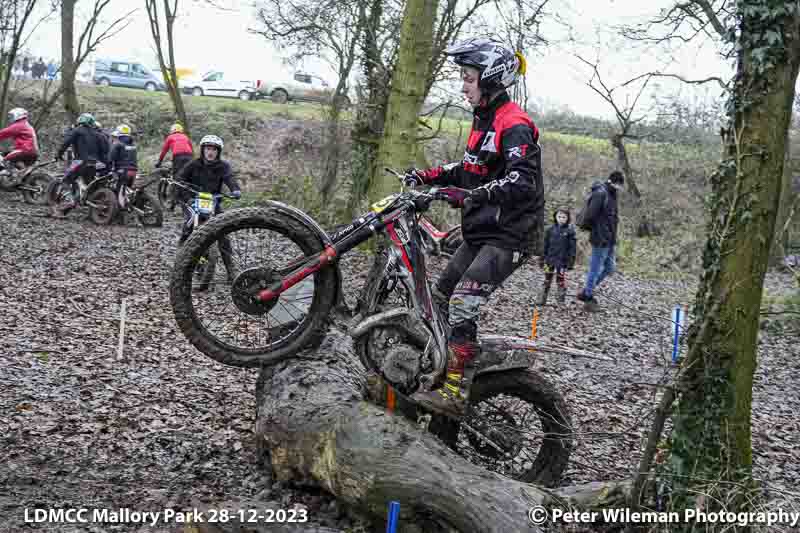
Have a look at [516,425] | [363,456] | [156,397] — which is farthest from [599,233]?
[363,456]

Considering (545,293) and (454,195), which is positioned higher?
(454,195)

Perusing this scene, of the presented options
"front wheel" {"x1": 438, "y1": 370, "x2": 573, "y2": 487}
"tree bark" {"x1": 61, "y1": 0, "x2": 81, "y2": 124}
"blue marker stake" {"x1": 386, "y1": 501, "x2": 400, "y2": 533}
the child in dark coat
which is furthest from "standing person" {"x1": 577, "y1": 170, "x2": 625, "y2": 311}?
"tree bark" {"x1": 61, "y1": 0, "x2": 81, "y2": 124}

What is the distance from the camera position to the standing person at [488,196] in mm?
4578

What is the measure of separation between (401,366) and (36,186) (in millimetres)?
15573

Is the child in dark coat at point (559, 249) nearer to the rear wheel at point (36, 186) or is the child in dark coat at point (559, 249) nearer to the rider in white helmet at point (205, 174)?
the rider in white helmet at point (205, 174)

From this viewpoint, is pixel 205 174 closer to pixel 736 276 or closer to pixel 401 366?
pixel 401 366

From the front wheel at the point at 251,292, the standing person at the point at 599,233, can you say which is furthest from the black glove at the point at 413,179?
the standing person at the point at 599,233

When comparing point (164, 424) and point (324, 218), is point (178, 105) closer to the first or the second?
point (324, 218)

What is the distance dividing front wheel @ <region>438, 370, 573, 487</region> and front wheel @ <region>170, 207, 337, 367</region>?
3.69ft

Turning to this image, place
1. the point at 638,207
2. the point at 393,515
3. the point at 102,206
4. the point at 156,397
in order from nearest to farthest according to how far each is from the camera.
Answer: the point at 393,515, the point at 156,397, the point at 102,206, the point at 638,207

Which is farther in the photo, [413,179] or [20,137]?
[20,137]

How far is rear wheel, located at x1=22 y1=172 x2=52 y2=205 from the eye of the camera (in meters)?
17.4

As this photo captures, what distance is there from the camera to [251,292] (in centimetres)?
477

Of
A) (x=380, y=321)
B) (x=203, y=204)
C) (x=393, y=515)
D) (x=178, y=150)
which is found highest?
(x=178, y=150)
